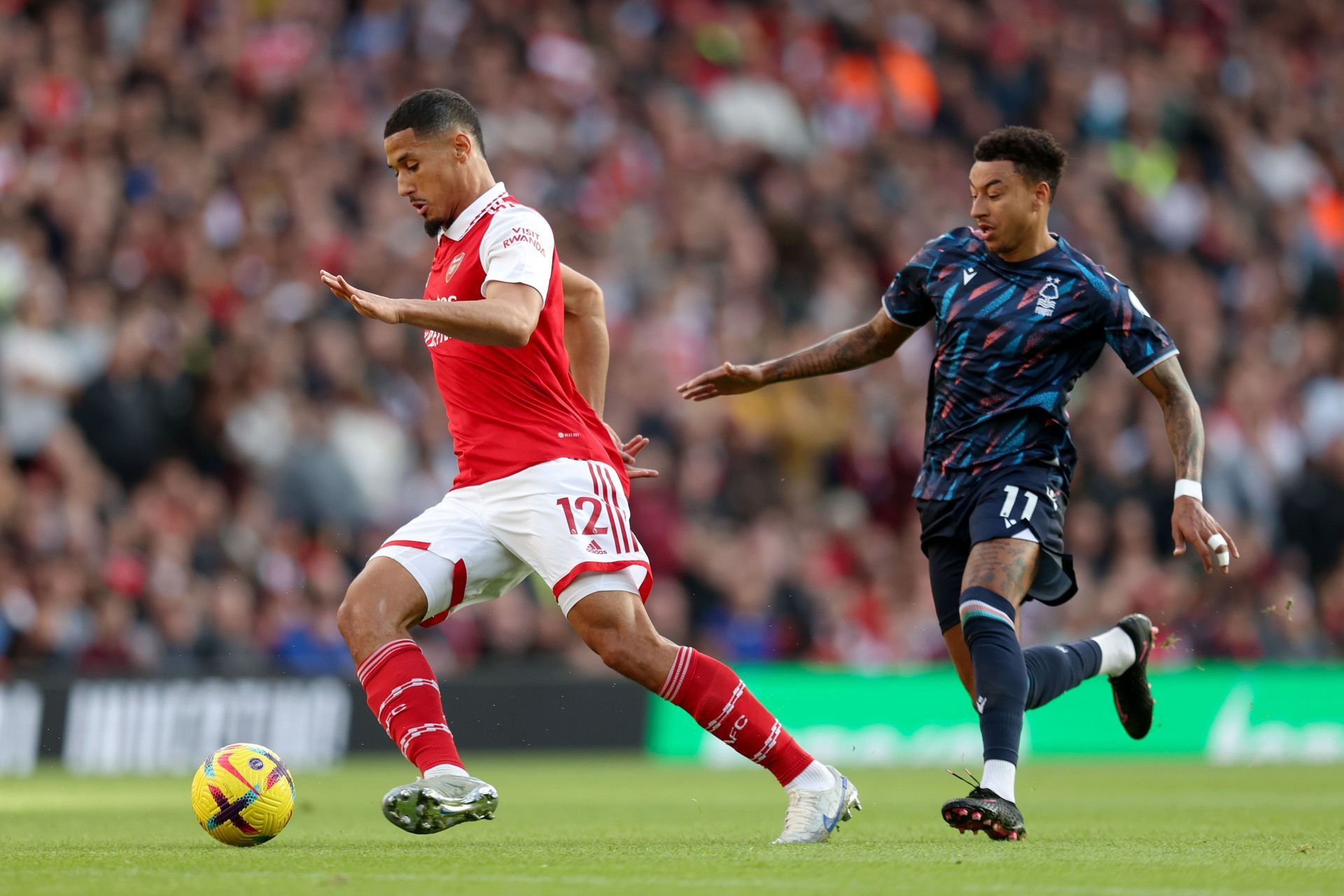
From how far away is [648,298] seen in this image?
1667 centimetres

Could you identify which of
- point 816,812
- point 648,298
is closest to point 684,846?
point 816,812

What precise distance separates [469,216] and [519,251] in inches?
14.5

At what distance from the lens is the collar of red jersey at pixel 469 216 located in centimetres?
650

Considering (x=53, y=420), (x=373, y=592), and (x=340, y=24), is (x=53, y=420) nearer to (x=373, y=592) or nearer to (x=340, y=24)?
(x=340, y=24)

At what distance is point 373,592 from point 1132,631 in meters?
3.10

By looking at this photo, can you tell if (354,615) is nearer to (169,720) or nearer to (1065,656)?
(1065,656)

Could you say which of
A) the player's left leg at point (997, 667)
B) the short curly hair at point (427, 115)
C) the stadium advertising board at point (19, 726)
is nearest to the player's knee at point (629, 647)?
the player's left leg at point (997, 667)

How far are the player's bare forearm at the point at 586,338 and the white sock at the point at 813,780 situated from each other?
150 centimetres

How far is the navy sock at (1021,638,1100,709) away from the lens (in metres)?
7.07

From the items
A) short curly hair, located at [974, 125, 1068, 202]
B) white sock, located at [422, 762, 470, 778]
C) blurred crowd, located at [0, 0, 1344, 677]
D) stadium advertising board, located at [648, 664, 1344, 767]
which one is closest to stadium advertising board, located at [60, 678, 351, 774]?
blurred crowd, located at [0, 0, 1344, 677]

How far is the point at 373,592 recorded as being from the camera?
631 centimetres

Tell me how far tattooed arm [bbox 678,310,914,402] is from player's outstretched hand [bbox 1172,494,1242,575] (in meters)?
1.31

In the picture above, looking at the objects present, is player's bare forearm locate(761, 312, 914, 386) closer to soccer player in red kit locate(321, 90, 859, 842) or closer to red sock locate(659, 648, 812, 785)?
soccer player in red kit locate(321, 90, 859, 842)

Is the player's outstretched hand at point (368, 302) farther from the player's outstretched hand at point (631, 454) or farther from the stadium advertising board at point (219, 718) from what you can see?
the stadium advertising board at point (219, 718)
